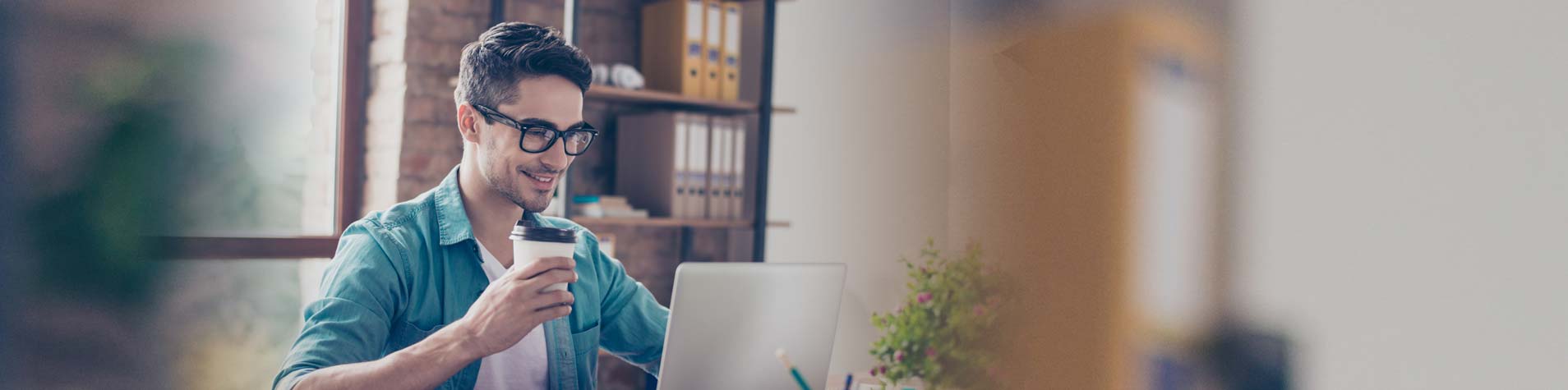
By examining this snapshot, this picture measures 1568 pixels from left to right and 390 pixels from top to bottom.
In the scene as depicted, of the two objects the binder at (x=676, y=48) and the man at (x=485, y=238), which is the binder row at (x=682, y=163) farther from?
the man at (x=485, y=238)

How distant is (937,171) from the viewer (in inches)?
65.4

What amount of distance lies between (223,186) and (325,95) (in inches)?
12.4

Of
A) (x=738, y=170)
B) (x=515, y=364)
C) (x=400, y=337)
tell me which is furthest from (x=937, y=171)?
(x=738, y=170)

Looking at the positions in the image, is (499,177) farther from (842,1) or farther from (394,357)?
(842,1)

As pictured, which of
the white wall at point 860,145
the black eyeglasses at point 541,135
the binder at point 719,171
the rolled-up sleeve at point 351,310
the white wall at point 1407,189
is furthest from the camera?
the binder at point 719,171

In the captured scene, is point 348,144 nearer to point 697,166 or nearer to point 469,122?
point 697,166

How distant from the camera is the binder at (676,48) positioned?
2.94m

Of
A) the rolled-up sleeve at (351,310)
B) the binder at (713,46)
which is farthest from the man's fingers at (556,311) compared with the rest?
the binder at (713,46)

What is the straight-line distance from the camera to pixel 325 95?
2.60m

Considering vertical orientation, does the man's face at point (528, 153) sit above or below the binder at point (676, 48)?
below

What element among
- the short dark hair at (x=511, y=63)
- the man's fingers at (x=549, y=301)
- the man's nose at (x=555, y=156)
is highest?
the short dark hair at (x=511, y=63)

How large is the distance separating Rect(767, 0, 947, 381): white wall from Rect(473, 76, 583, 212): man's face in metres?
0.53

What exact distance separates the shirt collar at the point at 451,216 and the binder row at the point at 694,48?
1.46m

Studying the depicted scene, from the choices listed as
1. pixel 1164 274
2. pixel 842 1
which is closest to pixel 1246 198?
pixel 1164 274
